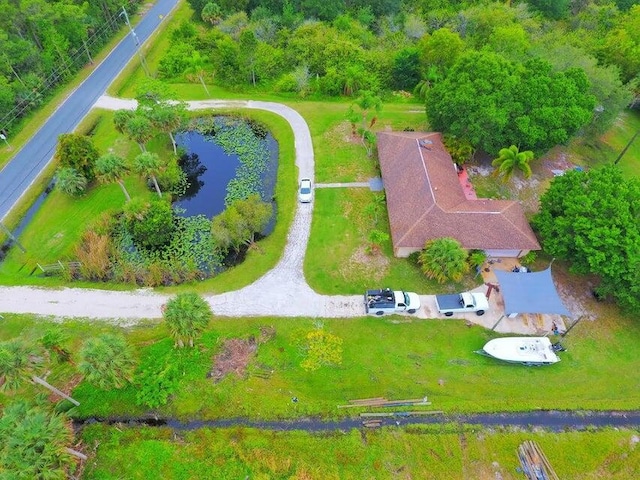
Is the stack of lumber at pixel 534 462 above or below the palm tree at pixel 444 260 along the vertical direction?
below

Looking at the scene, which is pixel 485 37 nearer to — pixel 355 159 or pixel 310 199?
pixel 355 159

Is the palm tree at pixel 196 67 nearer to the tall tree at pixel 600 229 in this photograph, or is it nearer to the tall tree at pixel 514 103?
the tall tree at pixel 514 103

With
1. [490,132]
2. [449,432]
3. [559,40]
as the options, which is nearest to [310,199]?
[490,132]

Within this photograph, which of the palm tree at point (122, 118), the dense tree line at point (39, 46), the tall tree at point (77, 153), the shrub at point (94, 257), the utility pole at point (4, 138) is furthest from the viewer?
the dense tree line at point (39, 46)

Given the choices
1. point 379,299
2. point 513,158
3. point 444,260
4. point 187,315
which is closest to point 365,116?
point 513,158

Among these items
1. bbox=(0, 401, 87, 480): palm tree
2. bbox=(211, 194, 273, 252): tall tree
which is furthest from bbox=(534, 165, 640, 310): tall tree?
bbox=(0, 401, 87, 480): palm tree

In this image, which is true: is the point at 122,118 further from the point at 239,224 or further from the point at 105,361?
the point at 105,361

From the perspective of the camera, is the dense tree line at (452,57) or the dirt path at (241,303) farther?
the dense tree line at (452,57)

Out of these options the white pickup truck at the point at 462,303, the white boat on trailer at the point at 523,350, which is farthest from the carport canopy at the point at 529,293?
the white boat on trailer at the point at 523,350
